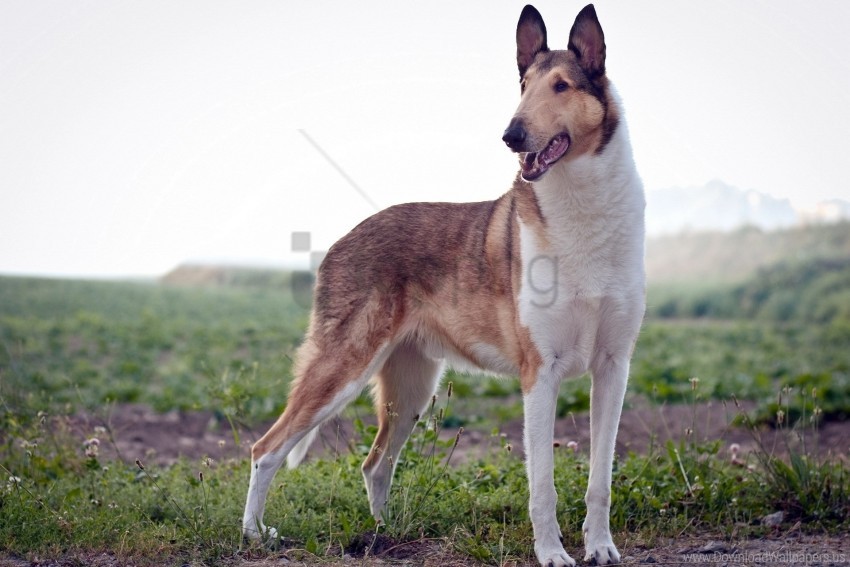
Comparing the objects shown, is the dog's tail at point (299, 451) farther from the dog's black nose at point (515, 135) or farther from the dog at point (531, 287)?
the dog's black nose at point (515, 135)

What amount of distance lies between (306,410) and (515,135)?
1.91 metres

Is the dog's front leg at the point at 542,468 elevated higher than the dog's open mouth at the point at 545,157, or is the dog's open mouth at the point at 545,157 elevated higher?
the dog's open mouth at the point at 545,157

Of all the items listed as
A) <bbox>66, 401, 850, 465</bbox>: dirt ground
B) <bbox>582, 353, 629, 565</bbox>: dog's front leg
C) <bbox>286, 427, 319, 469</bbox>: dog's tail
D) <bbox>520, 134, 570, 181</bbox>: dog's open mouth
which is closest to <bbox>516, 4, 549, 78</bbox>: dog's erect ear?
<bbox>520, 134, 570, 181</bbox>: dog's open mouth

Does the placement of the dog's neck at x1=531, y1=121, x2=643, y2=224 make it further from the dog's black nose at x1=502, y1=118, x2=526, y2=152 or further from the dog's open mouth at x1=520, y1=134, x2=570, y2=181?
the dog's black nose at x1=502, y1=118, x2=526, y2=152

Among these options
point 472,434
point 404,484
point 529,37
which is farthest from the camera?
point 472,434

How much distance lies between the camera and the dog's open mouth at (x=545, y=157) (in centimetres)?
412

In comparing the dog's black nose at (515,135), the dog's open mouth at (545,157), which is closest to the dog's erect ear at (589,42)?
the dog's open mouth at (545,157)

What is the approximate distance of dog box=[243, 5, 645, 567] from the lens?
4281 mm

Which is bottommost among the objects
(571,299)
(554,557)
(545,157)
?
(554,557)

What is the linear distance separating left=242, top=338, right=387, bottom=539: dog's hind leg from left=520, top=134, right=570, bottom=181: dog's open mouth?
1315mm

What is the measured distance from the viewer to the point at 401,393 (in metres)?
5.32

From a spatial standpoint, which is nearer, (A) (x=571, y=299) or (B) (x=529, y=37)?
(A) (x=571, y=299)

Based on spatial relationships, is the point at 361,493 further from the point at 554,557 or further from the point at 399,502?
the point at 554,557

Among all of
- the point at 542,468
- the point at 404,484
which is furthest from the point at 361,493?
the point at 542,468
